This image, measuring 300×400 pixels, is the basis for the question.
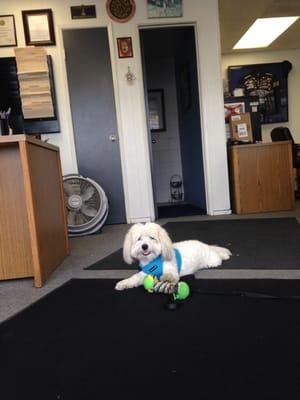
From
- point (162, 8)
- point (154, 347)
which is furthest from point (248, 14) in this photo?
point (154, 347)

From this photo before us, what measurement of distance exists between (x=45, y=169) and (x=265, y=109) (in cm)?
504

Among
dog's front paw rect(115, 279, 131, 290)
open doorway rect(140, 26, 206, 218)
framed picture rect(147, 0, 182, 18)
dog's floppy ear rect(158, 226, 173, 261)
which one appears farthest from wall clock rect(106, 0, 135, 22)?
dog's front paw rect(115, 279, 131, 290)

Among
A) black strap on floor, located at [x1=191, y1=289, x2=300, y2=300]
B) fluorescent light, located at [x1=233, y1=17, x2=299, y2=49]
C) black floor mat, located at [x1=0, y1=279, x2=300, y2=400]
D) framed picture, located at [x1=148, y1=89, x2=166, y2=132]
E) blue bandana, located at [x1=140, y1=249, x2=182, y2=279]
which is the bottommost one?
black strap on floor, located at [x1=191, y1=289, x2=300, y2=300]

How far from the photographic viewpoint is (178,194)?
582 centimetres

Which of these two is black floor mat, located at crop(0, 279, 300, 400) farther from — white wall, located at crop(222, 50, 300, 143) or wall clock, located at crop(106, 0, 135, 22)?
white wall, located at crop(222, 50, 300, 143)

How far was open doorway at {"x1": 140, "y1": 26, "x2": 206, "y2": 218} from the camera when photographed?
14.7 feet

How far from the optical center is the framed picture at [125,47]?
12.7 feet

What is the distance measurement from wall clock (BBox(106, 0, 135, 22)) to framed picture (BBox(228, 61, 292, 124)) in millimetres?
2925

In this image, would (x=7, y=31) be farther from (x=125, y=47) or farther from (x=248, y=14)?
(x=248, y=14)

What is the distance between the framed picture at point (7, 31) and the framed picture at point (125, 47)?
113 centimetres

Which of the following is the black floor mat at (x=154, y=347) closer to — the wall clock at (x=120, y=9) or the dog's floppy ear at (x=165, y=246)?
the dog's floppy ear at (x=165, y=246)

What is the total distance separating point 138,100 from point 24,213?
Result: 229 centimetres

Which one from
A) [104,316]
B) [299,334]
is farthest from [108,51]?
[299,334]

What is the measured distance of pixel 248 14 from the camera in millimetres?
4750
